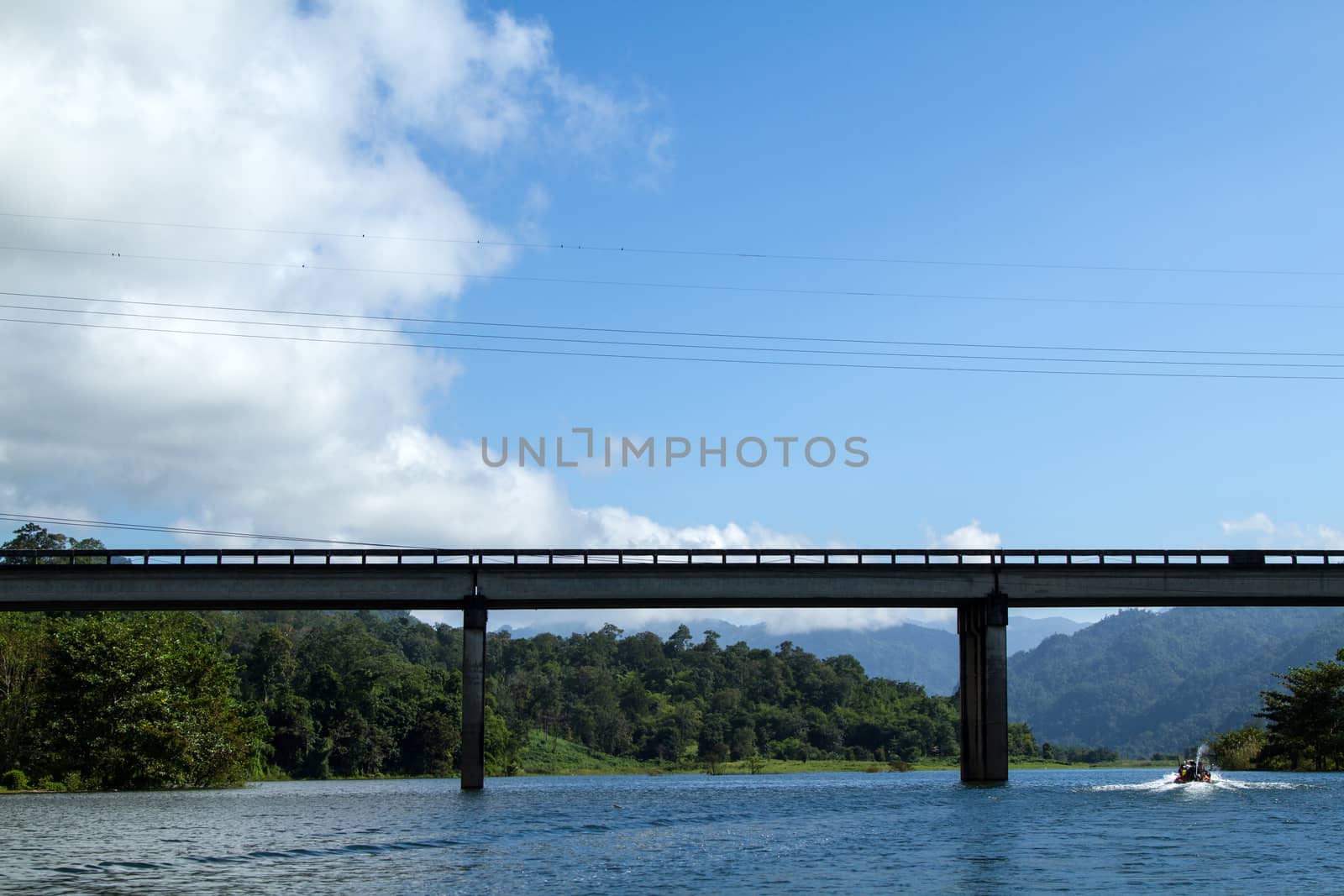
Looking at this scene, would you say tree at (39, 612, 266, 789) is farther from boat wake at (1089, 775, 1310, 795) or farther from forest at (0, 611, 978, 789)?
boat wake at (1089, 775, 1310, 795)

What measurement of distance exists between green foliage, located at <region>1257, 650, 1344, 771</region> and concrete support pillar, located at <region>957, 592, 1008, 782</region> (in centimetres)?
3546

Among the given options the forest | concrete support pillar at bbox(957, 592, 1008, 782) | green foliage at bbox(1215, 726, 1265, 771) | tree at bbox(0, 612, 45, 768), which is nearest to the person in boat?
concrete support pillar at bbox(957, 592, 1008, 782)

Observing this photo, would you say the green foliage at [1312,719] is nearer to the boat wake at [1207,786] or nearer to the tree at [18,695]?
the boat wake at [1207,786]

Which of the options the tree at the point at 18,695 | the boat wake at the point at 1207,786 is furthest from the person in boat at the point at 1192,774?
the tree at the point at 18,695

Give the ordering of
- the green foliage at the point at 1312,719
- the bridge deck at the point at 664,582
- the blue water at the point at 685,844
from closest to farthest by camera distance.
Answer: the blue water at the point at 685,844 < the bridge deck at the point at 664,582 < the green foliage at the point at 1312,719

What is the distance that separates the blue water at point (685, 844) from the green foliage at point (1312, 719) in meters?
35.2

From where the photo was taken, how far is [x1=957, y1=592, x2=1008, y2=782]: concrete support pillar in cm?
6944

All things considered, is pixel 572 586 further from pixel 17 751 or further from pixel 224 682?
pixel 17 751

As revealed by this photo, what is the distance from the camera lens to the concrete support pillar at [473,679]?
66625 millimetres

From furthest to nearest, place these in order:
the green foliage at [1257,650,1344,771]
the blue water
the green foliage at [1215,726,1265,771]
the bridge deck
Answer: the green foliage at [1215,726,1265,771] → the green foliage at [1257,650,1344,771] → the bridge deck → the blue water

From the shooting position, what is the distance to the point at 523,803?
61.8 m

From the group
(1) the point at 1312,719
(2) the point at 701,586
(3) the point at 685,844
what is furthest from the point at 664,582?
(1) the point at 1312,719

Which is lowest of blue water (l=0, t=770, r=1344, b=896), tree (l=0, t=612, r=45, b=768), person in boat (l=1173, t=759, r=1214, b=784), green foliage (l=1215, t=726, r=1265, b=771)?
green foliage (l=1215, t=726, r=1265, b=771)

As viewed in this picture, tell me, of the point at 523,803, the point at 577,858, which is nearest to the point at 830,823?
the point at 577,858
